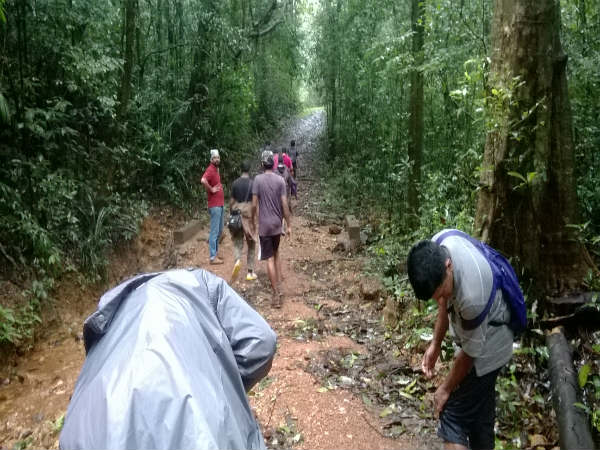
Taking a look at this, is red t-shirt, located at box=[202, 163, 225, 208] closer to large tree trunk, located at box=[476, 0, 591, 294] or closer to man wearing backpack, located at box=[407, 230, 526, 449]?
large tree trunk, located at box=[476, 0, 591, 294]

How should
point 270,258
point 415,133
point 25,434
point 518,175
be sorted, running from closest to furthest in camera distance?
point 518,175, point 25,434, point 270,258, point 415,133

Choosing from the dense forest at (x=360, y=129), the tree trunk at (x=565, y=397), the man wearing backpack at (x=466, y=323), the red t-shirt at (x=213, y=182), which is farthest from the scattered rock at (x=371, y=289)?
the man wearing backpack at (x=466, y=323)

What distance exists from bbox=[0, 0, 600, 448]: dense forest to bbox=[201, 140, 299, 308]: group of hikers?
1.75 m

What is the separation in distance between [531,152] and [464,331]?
2370mm

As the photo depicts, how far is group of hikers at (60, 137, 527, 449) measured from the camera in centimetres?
147

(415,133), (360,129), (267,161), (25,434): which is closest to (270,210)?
(267,161)

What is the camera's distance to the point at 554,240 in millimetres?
4414

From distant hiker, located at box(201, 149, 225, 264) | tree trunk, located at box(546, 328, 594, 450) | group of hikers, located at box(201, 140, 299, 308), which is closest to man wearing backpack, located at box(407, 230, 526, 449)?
tree trunk, located at box(546, 328, 594, 450)

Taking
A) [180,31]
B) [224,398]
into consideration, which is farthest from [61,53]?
[224,398]

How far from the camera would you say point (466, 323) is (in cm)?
249

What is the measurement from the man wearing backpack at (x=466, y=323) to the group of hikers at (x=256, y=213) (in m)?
4.25

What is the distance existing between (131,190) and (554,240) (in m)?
8.87

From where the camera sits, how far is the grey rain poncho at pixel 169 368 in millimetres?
1443

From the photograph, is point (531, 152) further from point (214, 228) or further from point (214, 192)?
point (214, 228)
